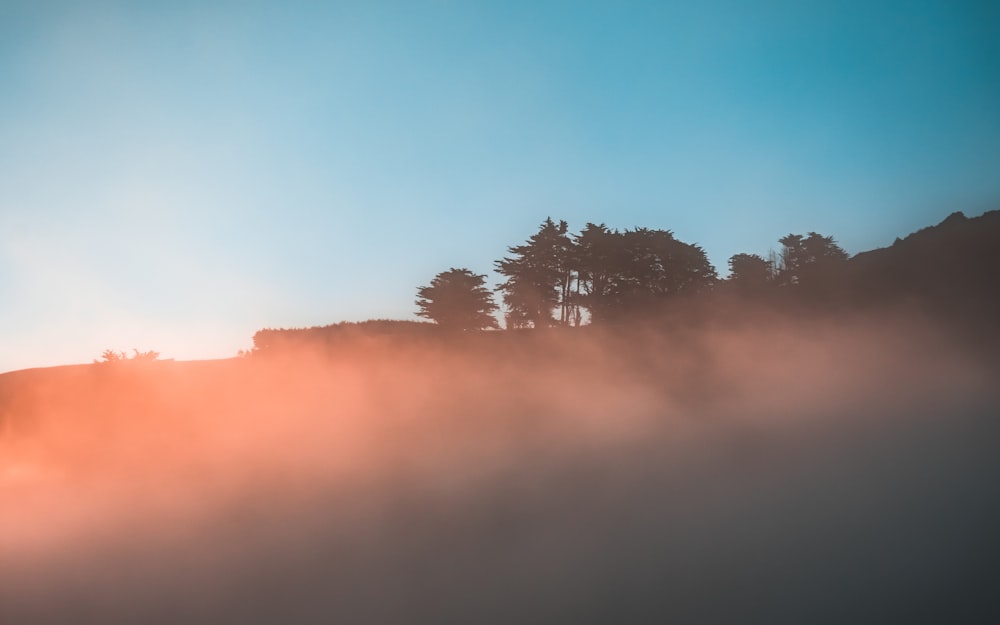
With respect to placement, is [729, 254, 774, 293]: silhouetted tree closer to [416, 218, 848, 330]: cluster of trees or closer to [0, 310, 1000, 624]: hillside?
[416, 218, 848, 330]: cluster of trees

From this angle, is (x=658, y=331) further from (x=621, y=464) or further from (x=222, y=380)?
(x=222, y=380)

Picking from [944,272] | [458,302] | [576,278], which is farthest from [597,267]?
[944,272]

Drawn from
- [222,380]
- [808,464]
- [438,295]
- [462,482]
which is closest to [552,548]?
[462,482]

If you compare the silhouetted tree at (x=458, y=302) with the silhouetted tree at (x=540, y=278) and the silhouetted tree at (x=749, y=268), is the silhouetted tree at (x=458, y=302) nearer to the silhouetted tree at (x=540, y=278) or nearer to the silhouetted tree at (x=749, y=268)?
the silhouetted tree at (x=540, y=278)

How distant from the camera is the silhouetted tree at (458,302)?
1234 inches

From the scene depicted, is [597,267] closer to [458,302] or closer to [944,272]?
[458,302]

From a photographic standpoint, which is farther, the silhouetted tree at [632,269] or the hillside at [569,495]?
the silhouetted tree at [632,269]

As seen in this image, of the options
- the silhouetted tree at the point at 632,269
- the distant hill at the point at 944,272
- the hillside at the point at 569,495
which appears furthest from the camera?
the silhouetted tree at the point at 632,269

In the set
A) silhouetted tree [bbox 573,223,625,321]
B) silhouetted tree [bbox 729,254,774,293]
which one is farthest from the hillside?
silhouetted tree [bbox 729,254,774,293]

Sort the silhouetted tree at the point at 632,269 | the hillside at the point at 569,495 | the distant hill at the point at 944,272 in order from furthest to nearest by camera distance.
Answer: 1. the silhouetted tree at the point at 632,269
2. the distant hill at the point at 944,272
3. the hillside at the point at 569,495

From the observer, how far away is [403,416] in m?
21.0

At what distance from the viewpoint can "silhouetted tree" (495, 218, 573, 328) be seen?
31.3m

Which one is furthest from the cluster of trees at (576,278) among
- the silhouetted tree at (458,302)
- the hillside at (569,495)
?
the hillside at (569,495)

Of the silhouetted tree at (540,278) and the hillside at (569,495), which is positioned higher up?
the silhouetted tree at (540,278)
